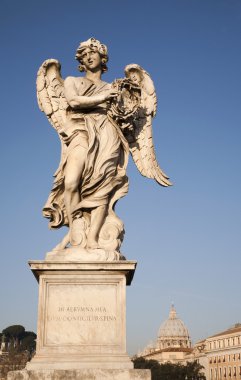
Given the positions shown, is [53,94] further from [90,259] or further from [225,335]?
[225,335]

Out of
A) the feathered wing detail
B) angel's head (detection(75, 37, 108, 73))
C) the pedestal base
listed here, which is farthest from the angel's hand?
the pedestal base

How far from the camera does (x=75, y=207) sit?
9.86m

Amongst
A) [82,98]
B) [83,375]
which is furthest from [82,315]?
[82,98]

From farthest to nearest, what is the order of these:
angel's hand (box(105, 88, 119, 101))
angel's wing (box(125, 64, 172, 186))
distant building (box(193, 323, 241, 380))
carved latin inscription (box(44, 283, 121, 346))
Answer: distant building (box(193, 323, 241, 380)) → angel's wing (box(125, 64, 172, 186)) → angel's hand (box(105, 88, 119, 101)) → carved latin inscription (box(44, 283, 121, 346))

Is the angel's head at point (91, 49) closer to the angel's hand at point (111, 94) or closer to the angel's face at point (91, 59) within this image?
the angel's face at point (91, 59)

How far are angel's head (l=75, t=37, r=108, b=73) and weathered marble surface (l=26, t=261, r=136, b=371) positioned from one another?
14.0 ft

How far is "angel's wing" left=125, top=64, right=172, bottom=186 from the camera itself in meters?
11.0

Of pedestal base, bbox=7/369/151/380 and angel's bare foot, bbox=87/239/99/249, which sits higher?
angel's bare foot, bbox=87/239/99/249

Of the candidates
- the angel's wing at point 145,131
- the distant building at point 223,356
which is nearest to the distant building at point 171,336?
the distant building at point 223,356

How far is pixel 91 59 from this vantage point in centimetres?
1080

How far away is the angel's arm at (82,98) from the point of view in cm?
1007

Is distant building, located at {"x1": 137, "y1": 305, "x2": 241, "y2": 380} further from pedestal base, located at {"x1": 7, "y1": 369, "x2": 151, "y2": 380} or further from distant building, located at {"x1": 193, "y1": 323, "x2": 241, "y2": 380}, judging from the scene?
pedestal base, located at {"x1": 7, "y1": 369, "x2": 151, "y2": 380}

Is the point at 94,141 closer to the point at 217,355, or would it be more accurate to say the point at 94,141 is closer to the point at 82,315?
the point at 82,315

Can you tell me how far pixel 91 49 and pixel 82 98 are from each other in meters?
1.20
